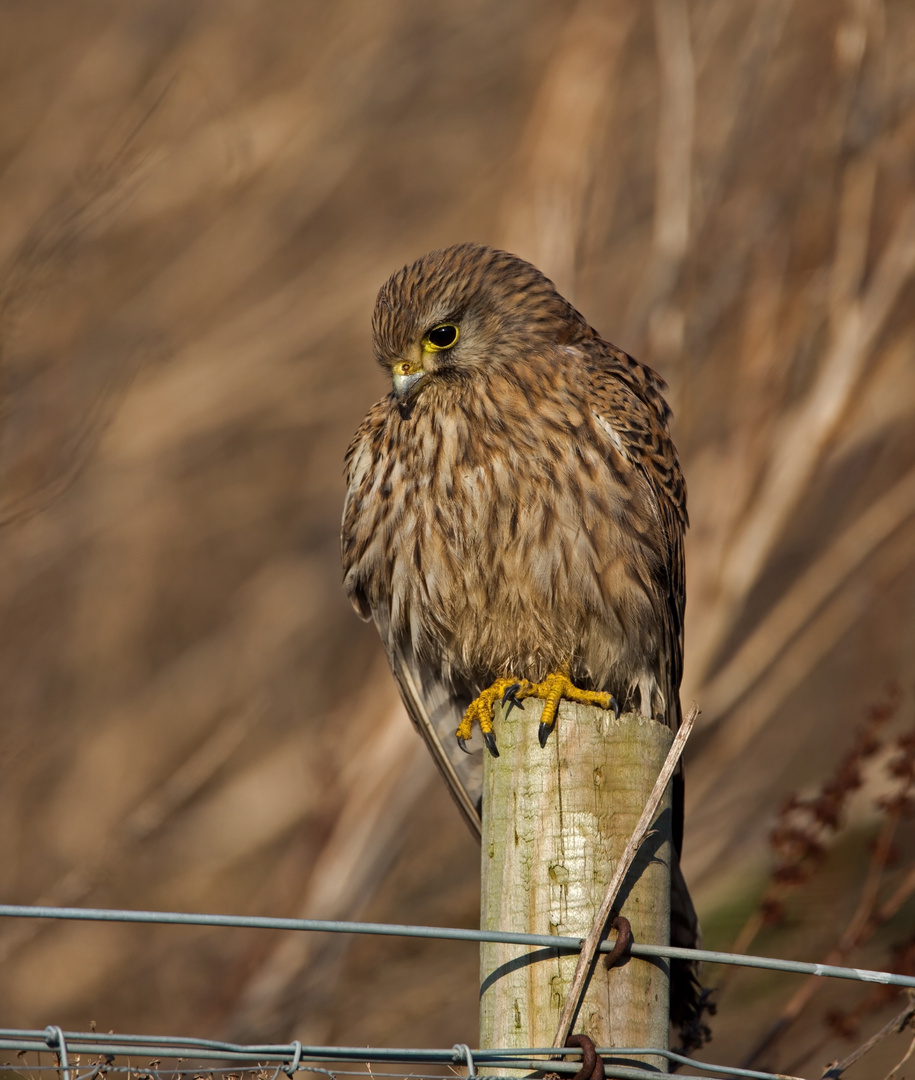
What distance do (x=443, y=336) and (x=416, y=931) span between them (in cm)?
222

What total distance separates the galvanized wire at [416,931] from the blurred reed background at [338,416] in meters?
2.83

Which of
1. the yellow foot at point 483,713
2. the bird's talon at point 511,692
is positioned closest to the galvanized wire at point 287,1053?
the bird's talon at point 511,692

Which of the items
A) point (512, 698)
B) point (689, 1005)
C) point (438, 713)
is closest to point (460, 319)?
point (438, 713)

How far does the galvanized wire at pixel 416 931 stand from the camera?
1798 mm

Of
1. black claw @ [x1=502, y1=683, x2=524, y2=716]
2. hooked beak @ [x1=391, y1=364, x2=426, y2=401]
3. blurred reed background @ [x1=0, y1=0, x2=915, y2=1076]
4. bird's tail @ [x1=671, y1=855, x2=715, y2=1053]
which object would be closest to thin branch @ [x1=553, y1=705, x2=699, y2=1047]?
black claw @ [x1=502, y1=683, x2=524, y2=716]

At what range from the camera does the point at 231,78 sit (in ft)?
23.2

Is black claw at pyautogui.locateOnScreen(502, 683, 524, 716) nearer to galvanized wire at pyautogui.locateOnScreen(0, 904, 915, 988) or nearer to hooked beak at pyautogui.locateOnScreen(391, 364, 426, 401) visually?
galvanized wire at pyautogui.locateOnScreen(0, 904, 915, 988)

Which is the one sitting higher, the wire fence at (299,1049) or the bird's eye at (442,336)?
the bird's eye at (442,336)

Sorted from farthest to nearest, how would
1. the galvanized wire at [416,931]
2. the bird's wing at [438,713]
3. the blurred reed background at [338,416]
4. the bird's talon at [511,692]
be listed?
the blurred reed background at [338,416] → the bird's wing at [438,713] → the bird's talon at [511,692] → the galvanized wire at [416,931]

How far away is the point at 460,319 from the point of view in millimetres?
3904

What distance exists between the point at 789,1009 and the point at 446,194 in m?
5.23

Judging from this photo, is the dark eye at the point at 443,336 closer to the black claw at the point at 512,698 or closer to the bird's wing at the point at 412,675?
the bird's wing at the point at 412,675

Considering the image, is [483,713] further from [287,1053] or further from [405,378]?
[287,1053]

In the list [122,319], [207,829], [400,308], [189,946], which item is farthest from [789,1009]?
[122,319]
